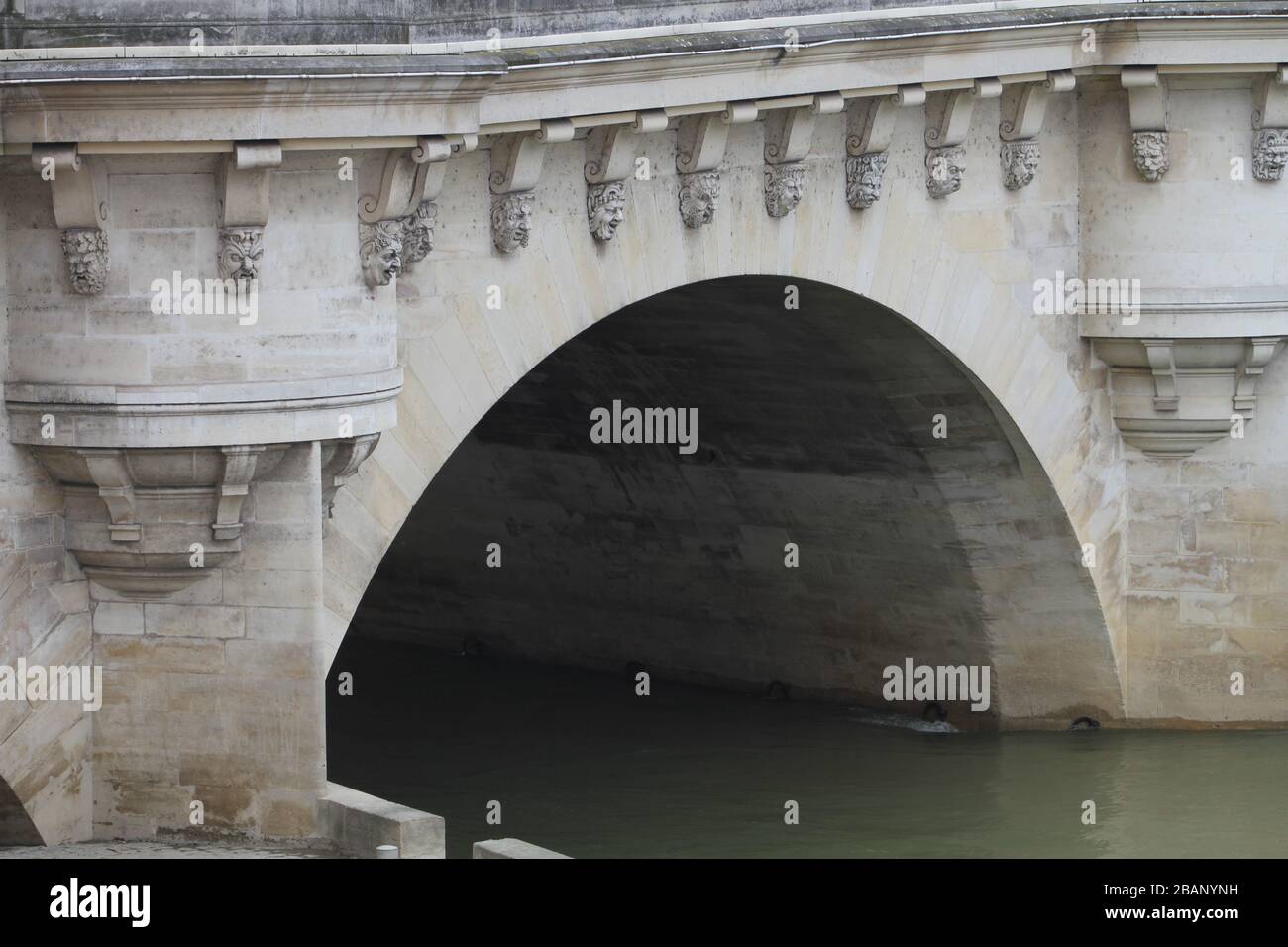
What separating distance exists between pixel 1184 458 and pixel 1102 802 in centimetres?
246

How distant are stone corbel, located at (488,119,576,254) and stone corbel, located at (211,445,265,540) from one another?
2.23 m

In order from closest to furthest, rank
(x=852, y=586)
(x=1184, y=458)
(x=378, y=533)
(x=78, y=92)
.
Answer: (x=78, y=92) → (x=378, y=533) → (x=1184, y=458) → (x=852, y=586)

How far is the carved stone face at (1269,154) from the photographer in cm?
1758

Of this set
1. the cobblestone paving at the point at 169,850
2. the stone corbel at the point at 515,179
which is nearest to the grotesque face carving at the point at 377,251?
the stone corbel at the point at 515,179

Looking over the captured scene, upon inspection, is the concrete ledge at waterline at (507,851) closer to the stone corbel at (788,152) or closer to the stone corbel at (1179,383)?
the stone corbel at (788,152)

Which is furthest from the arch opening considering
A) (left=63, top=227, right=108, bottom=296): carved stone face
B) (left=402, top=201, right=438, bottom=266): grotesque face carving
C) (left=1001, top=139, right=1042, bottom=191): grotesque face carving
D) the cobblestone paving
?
(left=63, top=227, right=108, bottom=296): carved stone face

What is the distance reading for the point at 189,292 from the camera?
38.0 feet

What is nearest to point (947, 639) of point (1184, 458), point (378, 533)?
point (1184, 458)

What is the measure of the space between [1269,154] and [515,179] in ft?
19.8

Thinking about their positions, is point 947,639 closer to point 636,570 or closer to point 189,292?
point 636,570

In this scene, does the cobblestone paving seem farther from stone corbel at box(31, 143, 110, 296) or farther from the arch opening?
the arch opening

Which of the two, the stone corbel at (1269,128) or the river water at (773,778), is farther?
the stone corbel at (1269,128)

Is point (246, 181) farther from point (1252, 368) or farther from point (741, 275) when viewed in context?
point (1252, 368)

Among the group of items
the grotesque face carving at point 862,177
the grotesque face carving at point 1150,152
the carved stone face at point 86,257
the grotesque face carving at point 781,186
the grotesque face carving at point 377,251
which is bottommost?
the carved stone face at point 86,257
